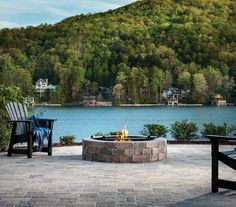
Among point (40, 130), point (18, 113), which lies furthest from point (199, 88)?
point (40, 130)

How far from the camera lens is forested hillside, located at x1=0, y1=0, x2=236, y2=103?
1265 inches

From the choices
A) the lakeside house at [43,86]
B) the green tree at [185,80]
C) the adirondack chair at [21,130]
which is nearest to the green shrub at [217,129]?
the adirondack chair at [21,130]

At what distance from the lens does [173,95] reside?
3731cm

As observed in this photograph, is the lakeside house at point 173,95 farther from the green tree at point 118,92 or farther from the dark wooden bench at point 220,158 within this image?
the dark wooden bench at point 220,158

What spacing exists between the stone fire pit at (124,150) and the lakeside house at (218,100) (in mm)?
27349

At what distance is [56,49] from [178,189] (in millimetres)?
28516

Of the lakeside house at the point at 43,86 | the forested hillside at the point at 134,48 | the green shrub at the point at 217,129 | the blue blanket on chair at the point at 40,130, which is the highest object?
the forested hillside at the point at 134,48

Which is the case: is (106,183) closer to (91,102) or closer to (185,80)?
(185,80)

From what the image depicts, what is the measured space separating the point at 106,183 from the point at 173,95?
3308cm

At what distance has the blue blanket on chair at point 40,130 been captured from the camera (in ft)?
21.6

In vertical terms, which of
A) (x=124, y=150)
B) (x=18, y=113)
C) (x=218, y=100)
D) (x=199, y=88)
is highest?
(x=199, y=88)

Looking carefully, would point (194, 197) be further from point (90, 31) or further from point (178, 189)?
point (90, 31)

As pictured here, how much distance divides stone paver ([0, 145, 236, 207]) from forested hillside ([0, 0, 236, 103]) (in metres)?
25.7

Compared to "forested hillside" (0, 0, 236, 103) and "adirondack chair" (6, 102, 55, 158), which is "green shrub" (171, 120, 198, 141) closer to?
"adirondack chair" (6, 102, 55, 158)
